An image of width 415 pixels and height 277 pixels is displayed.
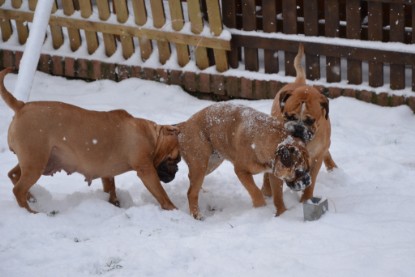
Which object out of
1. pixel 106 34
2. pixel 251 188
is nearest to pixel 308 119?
pixel 251 188

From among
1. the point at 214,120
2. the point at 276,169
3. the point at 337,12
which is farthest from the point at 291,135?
the point at 337,12

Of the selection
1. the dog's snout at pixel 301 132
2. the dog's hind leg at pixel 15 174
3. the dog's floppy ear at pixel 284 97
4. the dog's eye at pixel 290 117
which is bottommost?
the dog's hind leg at pixel 15 174

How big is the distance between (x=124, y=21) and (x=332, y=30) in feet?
8.94

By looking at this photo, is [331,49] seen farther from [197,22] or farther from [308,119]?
[308,119]

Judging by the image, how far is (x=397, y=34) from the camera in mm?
8086

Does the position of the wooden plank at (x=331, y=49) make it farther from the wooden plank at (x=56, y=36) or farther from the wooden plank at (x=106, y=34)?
the wooden plank at (x=56, y=36)

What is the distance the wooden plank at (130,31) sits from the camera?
887 centimetres

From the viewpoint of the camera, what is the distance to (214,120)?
20.7 ft

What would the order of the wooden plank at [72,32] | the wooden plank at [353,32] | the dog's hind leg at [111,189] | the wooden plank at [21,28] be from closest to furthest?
the dog's hind leg at [111,189] → the wooden plank at [353,32] → the wooden plank at [72,32] → the wooden plank at [21,28]

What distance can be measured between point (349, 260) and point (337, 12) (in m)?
4.35

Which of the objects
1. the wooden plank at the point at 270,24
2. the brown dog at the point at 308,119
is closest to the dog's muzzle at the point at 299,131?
the brown dog at the point at 308,119

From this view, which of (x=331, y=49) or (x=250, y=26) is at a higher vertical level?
(x=250, y=26)

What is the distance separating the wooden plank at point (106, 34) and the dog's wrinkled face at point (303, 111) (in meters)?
4.19

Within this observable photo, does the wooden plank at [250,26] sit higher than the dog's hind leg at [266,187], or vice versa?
the wooden plank at [250,26]
